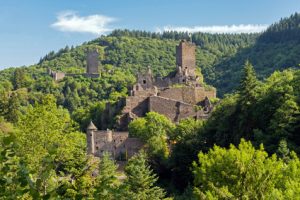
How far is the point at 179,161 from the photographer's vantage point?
154 ft

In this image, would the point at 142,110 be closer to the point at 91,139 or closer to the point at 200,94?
the point at 200,94

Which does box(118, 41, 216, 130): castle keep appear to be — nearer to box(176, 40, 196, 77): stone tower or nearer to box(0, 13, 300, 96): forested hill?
box(176, 40, 196, 77): stone tower

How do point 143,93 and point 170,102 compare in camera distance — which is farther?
point 143,93

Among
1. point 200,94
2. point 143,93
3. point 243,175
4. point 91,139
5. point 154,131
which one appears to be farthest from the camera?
point 200,94

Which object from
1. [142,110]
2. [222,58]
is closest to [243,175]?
[142,110]

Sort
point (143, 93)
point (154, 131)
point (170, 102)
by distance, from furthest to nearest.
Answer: point (143, 93), point (170, 102), point (154, 131)

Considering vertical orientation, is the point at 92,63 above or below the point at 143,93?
above

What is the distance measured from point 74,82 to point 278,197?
10566cm

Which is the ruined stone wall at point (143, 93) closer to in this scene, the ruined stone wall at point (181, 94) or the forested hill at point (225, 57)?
the ruined stone wall at point (181, 94)

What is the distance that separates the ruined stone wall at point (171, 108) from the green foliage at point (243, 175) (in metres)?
33.3

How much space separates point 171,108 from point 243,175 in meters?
38.2

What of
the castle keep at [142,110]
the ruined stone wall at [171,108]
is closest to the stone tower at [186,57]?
the castle keep at [142,110]

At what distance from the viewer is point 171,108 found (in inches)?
2537

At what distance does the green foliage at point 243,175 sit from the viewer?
24.4 metres
